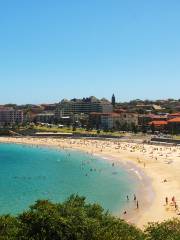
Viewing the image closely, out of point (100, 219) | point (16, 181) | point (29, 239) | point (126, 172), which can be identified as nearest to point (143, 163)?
point (126, 172)

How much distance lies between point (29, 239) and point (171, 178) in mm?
40689

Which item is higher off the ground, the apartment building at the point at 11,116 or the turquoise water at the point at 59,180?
the apartment building at the point at 11,116

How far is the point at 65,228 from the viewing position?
19.9 m

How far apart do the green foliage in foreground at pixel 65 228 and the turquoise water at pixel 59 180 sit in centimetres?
1949

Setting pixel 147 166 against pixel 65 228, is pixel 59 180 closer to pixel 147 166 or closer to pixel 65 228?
pixel 147 166

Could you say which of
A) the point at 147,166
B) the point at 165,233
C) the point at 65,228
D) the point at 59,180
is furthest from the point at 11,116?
the point at 65,228

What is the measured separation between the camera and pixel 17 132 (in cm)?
14025

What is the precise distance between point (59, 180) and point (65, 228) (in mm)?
41789

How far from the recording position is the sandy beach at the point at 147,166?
134ft

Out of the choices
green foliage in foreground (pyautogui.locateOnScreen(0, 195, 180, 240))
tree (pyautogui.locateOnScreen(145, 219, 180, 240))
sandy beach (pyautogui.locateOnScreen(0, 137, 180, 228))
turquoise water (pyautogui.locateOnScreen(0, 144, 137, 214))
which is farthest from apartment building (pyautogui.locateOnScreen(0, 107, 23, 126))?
tree (pyautogui.locateOnScreen(145, 219, 180, 240))

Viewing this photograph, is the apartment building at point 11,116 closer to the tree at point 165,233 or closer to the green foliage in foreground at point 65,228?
the green foliage in foreground at point 65,228

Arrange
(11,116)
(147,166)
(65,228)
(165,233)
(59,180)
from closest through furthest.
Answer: (65,228)
(165,233)
(59,180)
(147,166)
(11,116)

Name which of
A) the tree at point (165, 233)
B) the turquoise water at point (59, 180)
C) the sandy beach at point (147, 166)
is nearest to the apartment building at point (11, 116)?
the sandy beach at point (147, 166)

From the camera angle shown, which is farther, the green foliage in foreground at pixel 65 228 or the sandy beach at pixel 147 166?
the sandy beach at pixel 147 166
